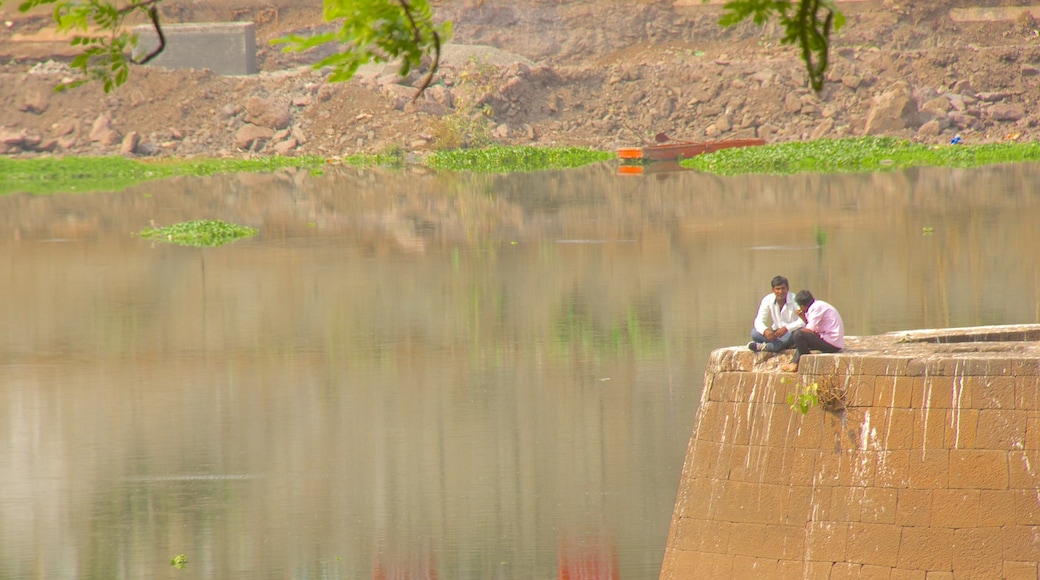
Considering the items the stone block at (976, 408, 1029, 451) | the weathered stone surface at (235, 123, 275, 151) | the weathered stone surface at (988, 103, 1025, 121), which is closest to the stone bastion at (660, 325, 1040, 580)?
the stone block at (976, 408, 1029, 451)

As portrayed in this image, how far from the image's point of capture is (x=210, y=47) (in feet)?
205

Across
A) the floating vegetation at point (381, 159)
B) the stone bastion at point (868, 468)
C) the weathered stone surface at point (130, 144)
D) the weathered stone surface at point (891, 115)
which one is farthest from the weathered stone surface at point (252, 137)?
the stone bastion at point (868, 468)

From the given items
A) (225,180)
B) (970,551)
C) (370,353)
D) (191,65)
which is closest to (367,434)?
(370,353)

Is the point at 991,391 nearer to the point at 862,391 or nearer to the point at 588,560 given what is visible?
the point at 862,391

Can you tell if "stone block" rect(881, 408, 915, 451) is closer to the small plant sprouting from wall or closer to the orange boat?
the small plant sprouting from wall

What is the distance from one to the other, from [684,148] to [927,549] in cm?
4434

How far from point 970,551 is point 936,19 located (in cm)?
6053

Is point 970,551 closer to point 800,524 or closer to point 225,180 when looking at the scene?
point 800,524

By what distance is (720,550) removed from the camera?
400 inches

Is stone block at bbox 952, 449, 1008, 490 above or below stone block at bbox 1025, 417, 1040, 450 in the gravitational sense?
below

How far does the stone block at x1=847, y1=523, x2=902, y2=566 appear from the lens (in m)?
9.42

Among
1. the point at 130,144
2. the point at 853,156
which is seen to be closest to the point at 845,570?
the point at 853,156

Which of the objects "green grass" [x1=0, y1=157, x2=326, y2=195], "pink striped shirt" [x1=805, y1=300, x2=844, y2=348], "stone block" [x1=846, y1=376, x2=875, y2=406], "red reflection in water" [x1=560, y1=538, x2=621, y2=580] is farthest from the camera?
"green grass" [x1=0, y1=157, x2=326, y2=195]

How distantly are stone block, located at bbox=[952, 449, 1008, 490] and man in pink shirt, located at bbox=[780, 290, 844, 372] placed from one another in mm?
1237
